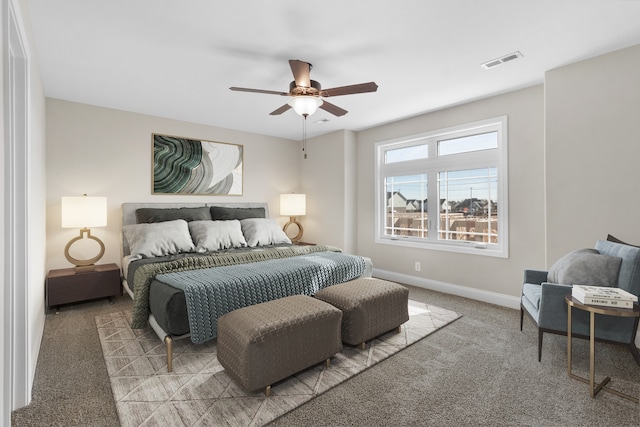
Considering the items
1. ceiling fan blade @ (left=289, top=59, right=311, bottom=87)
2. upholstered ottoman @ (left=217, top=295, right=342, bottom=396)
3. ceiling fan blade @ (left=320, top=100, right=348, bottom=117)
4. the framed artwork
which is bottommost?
upholstered ottoman @ (left=217, top=295, right=342, bottom=396)

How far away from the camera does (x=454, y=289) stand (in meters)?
4.07

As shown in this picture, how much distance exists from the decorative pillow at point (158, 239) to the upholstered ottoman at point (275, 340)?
1.83m

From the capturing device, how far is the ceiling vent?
2664 mm

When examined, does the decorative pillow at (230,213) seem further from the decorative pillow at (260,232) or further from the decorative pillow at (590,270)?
the decorative pillow at (590,270)

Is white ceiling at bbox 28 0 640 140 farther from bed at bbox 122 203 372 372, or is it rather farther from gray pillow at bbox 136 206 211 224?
bed at bbox 122 203 372 372

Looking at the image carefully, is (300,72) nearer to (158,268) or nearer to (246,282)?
(246,282)

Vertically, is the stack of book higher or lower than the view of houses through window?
lower

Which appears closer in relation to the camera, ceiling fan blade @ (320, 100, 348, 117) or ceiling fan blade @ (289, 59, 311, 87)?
ceiling fan blade @ (289, 59, 311, 87)

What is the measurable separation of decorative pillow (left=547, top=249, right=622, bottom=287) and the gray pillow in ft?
13.4

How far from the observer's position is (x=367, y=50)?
2578mm

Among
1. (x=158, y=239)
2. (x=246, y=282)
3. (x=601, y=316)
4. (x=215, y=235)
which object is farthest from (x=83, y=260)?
(x=601, y=316)

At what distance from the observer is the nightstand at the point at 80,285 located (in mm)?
3314

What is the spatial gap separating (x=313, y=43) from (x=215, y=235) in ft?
8.33

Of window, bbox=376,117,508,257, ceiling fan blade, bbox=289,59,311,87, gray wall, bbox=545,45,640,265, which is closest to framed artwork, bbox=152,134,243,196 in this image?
window, bbox=376,117,508,257
